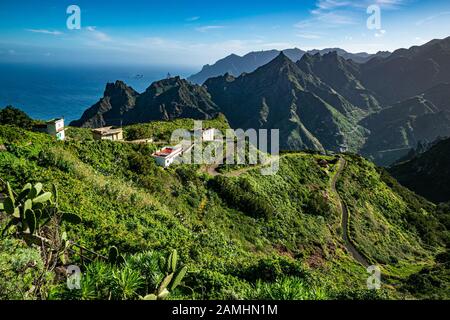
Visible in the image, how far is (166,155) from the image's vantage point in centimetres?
3347

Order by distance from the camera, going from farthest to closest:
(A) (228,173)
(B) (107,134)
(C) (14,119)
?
(A) (228,173) < (B) (107,134) < (C) (14,119)

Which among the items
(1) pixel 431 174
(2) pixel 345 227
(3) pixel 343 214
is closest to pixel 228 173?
(2) pixel 345 227

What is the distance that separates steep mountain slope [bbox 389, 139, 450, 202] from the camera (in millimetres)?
92000

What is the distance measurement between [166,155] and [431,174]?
312ft

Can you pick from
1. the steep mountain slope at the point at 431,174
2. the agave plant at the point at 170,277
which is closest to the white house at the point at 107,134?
the agave plant at the point at 170,277

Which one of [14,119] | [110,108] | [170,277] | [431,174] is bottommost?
[431,174]

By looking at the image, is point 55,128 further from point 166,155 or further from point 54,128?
point 166,155

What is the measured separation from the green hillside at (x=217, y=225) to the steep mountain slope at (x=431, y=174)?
3676 cm

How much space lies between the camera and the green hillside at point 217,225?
8.73 m

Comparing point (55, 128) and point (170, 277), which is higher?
point (55, 128)

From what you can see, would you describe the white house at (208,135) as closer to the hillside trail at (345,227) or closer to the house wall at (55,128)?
the house wall at (55,128)

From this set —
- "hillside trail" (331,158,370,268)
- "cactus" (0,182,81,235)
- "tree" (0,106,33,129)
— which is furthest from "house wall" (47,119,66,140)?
"hillside trail" (331,158,370,268)
